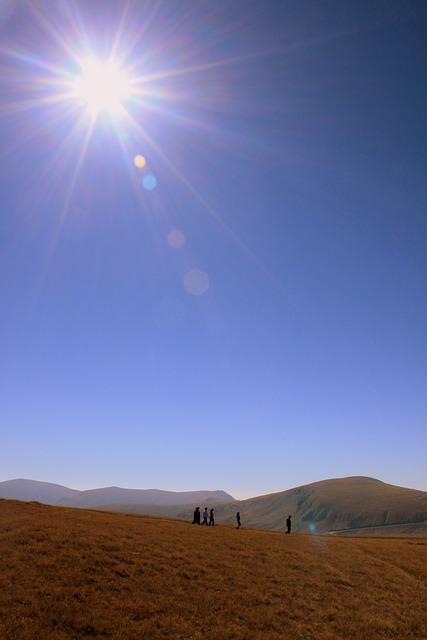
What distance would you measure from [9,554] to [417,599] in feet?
76.9

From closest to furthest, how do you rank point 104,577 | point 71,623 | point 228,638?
point 71,623 < point 228,638 < point 104,577

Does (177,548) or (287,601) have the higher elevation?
(177,548)


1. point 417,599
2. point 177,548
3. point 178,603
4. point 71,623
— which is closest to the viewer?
point 71,623

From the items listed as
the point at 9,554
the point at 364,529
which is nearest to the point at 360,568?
the point at 9,554

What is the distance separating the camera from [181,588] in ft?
62.2

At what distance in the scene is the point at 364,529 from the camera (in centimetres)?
17225

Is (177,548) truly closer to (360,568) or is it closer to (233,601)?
(233,601)

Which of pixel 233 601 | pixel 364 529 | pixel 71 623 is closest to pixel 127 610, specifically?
pixel 71 623

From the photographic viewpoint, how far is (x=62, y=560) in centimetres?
1936

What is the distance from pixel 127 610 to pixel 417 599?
18112 millimetres

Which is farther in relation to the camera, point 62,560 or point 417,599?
point 417,599

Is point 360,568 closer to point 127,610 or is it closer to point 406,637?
point 406,637

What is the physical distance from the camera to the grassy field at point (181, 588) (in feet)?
49.4

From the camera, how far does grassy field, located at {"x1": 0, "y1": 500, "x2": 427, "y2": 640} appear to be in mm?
15062
